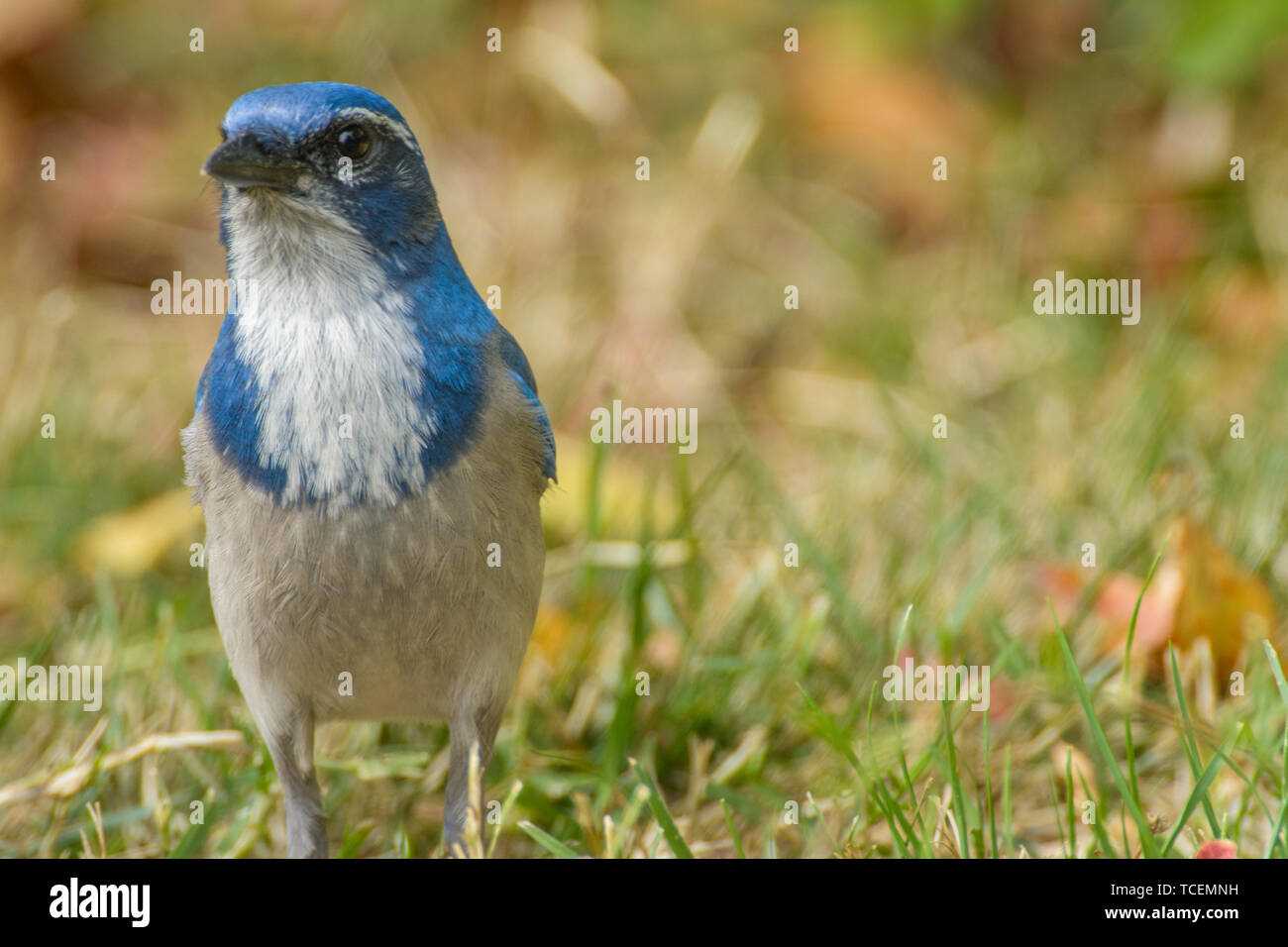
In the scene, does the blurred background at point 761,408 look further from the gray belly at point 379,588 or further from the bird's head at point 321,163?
the bird's head at point 321,163

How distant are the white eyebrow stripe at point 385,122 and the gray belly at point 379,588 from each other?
25.1 inches

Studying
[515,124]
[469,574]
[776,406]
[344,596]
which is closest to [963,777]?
[469,574]

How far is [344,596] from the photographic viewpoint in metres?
2.82

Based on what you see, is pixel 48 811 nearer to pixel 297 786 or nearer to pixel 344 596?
pixel 297 786

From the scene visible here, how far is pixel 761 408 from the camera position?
240 inches

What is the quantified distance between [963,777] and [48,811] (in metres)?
2.12

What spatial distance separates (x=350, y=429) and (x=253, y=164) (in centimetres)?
52

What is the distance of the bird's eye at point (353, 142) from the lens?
2.79 meters
